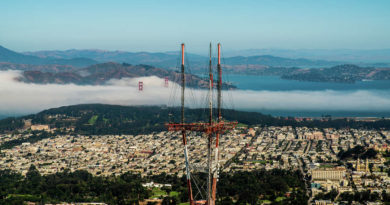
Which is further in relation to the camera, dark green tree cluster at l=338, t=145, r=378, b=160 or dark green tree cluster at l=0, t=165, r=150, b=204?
dark green tree cluster at l=338, t=145, r=378, b=160

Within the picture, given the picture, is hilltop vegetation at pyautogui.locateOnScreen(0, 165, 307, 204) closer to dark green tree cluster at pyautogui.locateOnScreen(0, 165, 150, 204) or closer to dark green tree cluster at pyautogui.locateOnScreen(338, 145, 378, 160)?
dark green tree cluster at pyautogui.locateOnScreen(0, 165, 150, 204)

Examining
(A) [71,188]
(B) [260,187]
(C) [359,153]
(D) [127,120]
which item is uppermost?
(D) [127,120]

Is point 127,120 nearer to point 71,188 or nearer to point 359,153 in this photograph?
point 359,153

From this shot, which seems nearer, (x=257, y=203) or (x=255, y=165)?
(x=257, y=203)

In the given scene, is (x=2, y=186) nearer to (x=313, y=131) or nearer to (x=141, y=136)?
(x=141, y=136)

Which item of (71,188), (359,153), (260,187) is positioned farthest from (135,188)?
(359,153)

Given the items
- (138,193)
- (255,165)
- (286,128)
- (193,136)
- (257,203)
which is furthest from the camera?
(286,128)

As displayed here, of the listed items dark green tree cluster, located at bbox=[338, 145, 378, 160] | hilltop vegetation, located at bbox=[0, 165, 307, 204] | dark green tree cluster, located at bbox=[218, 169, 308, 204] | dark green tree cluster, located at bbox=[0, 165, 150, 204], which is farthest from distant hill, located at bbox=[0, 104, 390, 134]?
dark green tree cluster, located at bbox=[218, 169, 308, 204]

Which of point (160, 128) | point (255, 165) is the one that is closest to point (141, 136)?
point (160, 128)

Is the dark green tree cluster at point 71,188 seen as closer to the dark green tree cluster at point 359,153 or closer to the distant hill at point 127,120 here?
the dark green tree cluster at point 359,153
